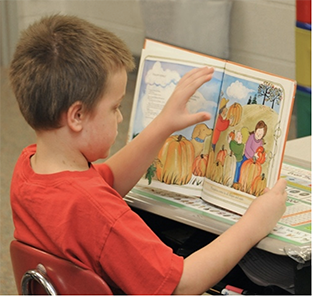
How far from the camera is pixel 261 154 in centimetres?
127

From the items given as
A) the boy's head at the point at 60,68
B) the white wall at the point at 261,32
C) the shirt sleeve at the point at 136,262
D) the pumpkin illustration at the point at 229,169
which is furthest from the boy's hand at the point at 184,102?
the white wall at the point at 261,32

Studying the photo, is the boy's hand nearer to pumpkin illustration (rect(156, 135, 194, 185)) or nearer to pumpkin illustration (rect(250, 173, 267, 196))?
pumpkin illustration (rect(156, 135, 194, 185))

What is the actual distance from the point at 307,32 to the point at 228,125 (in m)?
0.87

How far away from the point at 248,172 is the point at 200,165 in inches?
5.2

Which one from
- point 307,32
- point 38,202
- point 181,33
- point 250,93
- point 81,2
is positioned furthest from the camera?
point 81,2

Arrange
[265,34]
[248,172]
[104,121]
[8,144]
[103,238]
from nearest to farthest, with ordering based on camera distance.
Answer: [103,238], [104,121], [248,172], [265,34], [8,144]

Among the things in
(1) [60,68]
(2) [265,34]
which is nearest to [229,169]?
(1) [60,68]

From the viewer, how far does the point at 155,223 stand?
56.8 inches

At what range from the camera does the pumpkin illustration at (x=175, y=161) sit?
1.39 meters

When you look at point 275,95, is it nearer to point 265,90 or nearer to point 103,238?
point 265,90

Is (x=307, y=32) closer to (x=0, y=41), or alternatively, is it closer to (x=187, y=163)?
(x=187, y=163)

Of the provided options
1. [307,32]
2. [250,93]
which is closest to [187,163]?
[250,93]

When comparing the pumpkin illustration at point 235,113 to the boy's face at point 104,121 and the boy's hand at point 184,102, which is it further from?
the boy's face at point 104,121

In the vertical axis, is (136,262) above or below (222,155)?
below
